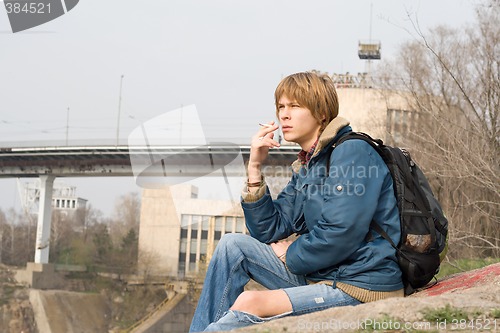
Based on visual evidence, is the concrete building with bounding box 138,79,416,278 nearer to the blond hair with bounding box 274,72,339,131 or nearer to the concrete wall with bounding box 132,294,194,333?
the concrete wall with bounding box 132,294,194,333

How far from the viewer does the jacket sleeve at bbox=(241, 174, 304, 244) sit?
3.93m

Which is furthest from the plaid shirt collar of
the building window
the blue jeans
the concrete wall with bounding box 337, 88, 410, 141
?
the building window

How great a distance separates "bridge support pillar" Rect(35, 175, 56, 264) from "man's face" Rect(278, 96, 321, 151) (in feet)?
148

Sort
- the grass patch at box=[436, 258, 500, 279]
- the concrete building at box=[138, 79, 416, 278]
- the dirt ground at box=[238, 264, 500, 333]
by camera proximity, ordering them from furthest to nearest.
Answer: the concrete building at box=[138, 79, 416, 278], the grass patch at box=[436, 258, 500, 279], the dirt ground at box=[238, 264, 500, 333]

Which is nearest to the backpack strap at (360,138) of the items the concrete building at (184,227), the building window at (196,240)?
the concrete building at (184,227)

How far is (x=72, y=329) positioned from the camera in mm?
45781

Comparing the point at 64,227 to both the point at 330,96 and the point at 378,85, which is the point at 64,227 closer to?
the point at 378,85

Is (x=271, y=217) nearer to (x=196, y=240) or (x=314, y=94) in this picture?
(x=314, y=94)

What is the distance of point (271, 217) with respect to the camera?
3.98 metres

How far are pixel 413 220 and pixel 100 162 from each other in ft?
134

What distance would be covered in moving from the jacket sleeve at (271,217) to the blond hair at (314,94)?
45cm

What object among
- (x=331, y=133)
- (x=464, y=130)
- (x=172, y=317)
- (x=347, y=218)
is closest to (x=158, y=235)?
(x=172, y=317)

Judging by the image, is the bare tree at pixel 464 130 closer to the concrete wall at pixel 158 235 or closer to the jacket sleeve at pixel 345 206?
the jacket sleeve at pixel 345 206

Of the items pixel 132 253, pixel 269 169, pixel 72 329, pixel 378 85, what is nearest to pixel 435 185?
pixel 378 85
